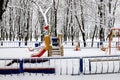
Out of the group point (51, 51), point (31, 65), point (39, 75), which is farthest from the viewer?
point (51, 51)

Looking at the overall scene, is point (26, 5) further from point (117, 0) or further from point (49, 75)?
point (49, 75)

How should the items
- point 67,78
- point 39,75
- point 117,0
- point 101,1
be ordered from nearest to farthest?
point 67,78
point 39,75
point 101,1
point 117,0

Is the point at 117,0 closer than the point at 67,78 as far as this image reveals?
No

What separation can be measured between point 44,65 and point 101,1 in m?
23.5

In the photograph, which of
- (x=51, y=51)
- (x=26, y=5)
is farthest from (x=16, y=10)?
(x=51, y=51)

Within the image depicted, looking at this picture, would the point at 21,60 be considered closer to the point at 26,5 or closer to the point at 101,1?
the point at 101,1

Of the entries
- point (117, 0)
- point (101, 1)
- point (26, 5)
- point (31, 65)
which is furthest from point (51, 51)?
point (26, 5)

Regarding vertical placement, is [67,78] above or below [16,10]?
below

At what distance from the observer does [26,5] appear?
4872 cm

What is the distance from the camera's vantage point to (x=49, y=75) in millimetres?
15742

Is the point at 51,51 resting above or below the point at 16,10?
below

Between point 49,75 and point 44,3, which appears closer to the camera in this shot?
point 49,75

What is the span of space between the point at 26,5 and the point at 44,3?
4838 millimetres

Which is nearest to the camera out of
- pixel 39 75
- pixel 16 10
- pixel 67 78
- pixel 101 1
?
pixel 67 78
